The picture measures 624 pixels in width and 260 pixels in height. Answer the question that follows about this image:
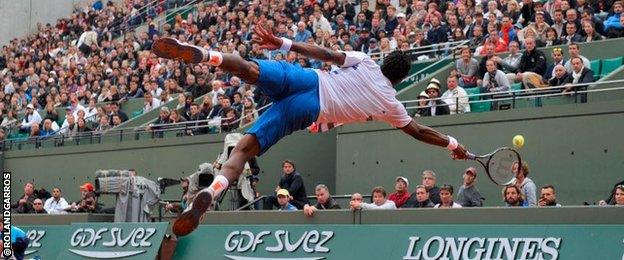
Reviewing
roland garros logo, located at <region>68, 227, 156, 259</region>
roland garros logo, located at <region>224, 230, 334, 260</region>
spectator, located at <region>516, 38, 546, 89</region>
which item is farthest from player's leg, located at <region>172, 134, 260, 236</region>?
spectator, located at <region>516, 38, 546, 89</region>

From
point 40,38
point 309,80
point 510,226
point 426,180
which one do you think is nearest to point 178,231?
point 309,80

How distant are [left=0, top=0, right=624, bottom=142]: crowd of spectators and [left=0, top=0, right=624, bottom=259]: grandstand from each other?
0.05 metres

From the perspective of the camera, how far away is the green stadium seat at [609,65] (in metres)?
18.2

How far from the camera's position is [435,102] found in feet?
64.1

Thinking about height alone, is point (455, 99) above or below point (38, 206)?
above

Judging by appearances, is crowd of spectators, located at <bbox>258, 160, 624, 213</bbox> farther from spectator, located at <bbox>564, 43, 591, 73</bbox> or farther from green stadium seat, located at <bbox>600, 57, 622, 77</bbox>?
green stadium seat, located at <bbox>600, 57, 622, 77</bbox>

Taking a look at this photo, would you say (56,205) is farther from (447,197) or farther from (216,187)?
(216,187)

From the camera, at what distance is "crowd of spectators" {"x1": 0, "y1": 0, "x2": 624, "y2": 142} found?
1936cm

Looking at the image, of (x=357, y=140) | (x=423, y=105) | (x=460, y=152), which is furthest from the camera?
(x=357, y=140)

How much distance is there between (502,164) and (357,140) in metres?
8.36

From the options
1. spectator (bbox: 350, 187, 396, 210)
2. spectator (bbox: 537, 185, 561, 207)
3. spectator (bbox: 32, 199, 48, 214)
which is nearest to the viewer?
spectator (bbox: 537, 185, 561, 207)

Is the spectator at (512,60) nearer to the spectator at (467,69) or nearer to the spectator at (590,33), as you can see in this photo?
the spectator at (467,69)

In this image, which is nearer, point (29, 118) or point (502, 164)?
point (502, 164)

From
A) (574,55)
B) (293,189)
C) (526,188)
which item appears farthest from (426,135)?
(574,55)
